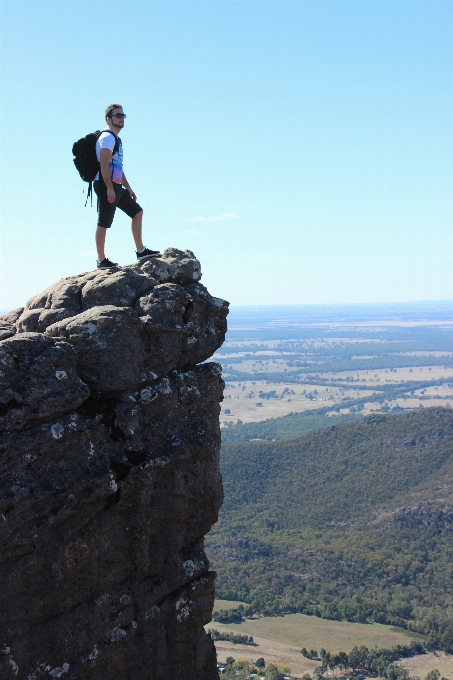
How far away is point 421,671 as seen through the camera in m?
60.9

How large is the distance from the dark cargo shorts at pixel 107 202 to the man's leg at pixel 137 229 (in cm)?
31

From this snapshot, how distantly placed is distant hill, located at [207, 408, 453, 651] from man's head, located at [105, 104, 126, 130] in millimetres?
63862

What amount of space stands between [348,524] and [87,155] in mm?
83543

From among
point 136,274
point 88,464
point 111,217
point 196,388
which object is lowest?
point 88,464

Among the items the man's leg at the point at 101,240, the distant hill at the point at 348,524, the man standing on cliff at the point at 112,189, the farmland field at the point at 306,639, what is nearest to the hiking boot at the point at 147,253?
the man standing on cliff at the point at 112,189

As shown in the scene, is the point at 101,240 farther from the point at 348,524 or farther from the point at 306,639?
the point at 348,524

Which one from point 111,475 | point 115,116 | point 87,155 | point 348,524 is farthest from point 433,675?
point 115,116

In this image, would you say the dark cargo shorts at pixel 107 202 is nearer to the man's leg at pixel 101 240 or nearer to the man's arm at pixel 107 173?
the man's leg at pixel 101 240

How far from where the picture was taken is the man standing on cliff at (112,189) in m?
14.1

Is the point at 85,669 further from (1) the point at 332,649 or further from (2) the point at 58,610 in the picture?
(1) the point at 332,649

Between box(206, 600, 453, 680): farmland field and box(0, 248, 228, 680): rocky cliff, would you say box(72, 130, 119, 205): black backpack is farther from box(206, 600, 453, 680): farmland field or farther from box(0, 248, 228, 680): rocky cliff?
box(206, 600, 453, 680): farmland field

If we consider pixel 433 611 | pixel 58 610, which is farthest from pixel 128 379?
pixel 433 611

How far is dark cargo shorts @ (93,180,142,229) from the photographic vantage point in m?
14.8

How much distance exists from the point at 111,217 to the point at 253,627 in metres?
61.2
